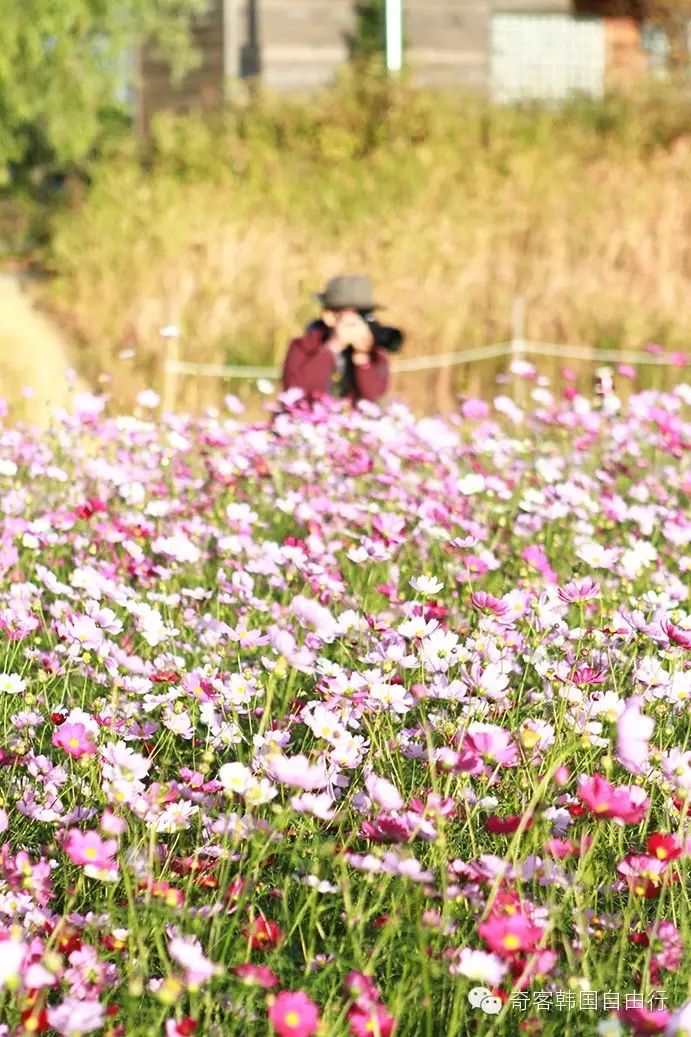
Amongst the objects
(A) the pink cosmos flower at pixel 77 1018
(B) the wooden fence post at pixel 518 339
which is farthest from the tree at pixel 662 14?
(A) the pink cosmos flower at pixel 77 1018

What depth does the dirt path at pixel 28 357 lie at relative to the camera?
8.52 m

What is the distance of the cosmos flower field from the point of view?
196 cm

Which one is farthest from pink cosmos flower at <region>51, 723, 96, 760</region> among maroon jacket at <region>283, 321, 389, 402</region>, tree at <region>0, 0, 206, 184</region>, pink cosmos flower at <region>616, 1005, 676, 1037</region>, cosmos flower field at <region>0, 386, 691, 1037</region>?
tree at <region>0, 0, 206, 184</region>

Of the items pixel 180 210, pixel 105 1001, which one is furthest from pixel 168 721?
pixel 180 210

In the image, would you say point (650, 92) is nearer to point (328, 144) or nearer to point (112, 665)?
point (328, 144)

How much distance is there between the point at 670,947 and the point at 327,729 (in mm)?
687

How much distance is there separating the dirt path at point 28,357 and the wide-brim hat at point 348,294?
1.49 meters

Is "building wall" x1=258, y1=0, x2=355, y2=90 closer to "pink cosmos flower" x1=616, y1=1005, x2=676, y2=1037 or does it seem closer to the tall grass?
the tall grass

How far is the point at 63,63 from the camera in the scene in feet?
46.3

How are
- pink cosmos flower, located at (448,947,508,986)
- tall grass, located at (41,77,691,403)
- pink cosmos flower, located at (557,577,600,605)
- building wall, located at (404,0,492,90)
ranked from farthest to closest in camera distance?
building wall, located at (404,0,492,90) < tall grass, located at (41,77,691,403) < pink cosmos flower, located at (557,577,600,605) < pink cosmos flower, located at (448,947,508,986)

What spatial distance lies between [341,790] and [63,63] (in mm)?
12590

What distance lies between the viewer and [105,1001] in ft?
6.42

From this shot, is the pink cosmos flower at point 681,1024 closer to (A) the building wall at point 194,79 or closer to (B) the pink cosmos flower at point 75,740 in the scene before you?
(B) the pink cosmos flower at point 75,740

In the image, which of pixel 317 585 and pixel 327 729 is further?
pixel 317 585
